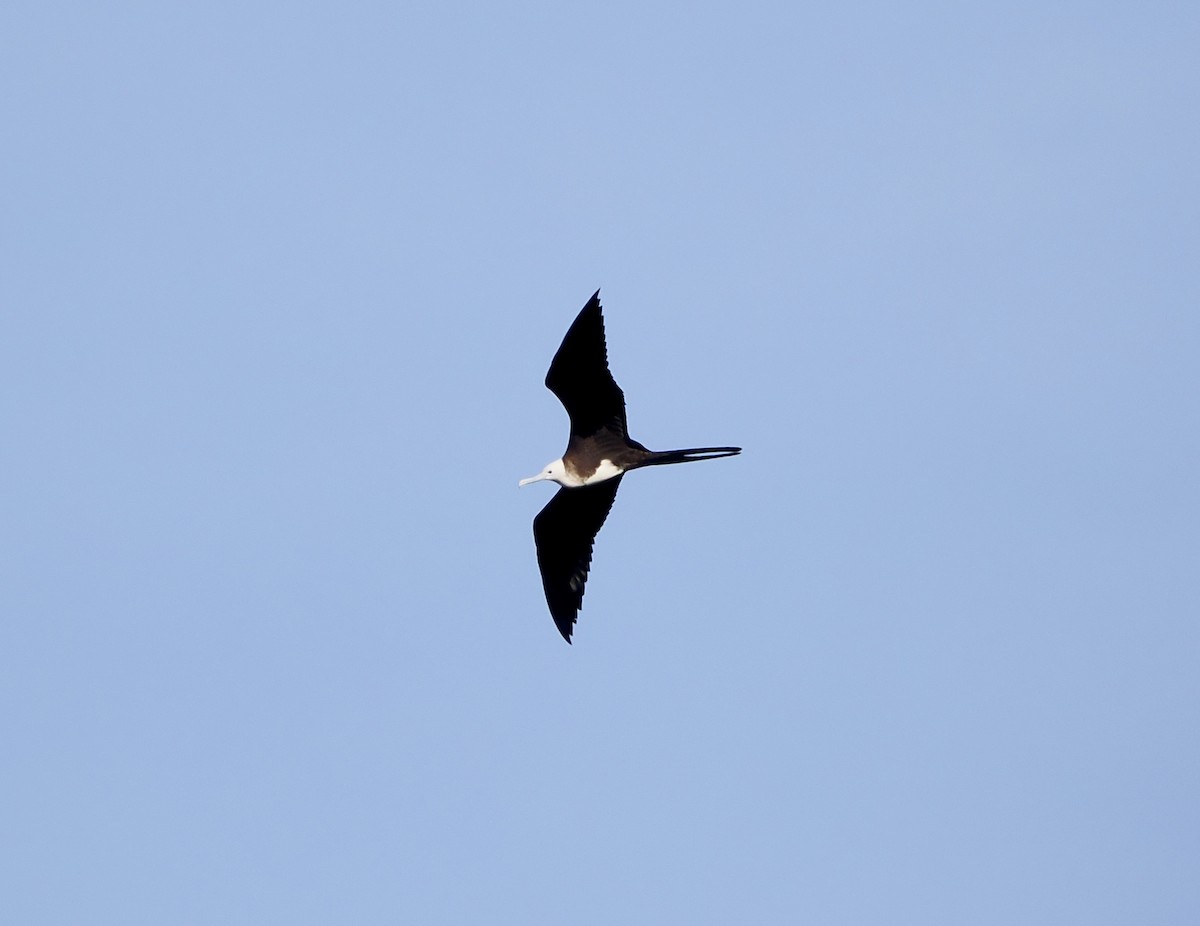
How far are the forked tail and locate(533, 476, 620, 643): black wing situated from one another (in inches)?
24.8

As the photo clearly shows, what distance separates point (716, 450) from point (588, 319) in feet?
→ 5.54

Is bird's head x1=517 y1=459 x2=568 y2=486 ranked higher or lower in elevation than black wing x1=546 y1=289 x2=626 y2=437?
lower

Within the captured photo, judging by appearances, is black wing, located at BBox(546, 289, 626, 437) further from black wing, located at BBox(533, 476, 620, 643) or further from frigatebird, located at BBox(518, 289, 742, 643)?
black wing, located at BBox(533, 476, 620, 643)

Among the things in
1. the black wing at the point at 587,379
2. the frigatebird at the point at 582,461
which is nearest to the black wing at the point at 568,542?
the frigatebird at the point at 582,461

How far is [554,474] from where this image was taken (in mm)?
17078

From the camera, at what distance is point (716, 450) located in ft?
53.3

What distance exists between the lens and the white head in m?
17.1

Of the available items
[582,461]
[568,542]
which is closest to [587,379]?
[582,461]

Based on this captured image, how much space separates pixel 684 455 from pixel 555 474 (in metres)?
1.38

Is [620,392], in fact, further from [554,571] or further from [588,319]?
[554,571]


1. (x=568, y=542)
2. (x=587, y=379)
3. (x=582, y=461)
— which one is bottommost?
(x=568, y=542)

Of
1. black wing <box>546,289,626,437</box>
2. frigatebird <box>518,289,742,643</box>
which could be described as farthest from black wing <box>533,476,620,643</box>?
black wing <box>546,289,626,437</box>

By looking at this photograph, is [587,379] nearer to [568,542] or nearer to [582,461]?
[582,461]

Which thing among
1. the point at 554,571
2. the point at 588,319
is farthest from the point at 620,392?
the point at 554,571
